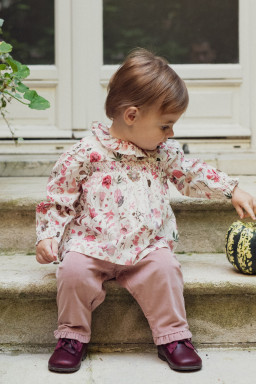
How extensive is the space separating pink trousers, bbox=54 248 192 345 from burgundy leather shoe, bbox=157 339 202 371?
0.07 ft

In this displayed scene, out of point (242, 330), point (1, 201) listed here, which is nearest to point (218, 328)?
point (242, 330)

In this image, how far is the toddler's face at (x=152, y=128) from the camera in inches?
79.1

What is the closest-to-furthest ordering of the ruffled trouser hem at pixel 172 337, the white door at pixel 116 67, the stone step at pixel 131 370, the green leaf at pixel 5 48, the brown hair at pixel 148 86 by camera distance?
the stone step at pixel 131 370 → the ruffled trouser hem at pixel 172 337 → the brown hair at pixel 148 86 → the green leaf at pixel 5 48 → the white door at pixel 116 67

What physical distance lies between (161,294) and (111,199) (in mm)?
364

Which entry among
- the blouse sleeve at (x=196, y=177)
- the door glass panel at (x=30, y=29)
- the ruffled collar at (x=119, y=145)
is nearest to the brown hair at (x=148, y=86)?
the ruffled collar at (x=119, y=145)

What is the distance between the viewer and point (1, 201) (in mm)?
2434

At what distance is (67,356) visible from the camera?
1.84 metres

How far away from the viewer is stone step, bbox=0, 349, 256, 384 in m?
1.77

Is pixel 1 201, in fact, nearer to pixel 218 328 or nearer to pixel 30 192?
pixel 30 192

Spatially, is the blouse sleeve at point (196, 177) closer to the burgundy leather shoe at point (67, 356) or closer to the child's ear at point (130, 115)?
the child's ear at point (130, 115)

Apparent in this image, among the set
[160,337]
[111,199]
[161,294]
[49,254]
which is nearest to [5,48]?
[111,199]

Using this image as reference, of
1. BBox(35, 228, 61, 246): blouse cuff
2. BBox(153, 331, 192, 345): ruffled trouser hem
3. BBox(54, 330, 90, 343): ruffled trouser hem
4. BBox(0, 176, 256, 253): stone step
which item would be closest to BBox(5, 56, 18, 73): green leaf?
BBox(0, 176, 256, 253): stone step

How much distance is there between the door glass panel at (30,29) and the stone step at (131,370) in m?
1.98

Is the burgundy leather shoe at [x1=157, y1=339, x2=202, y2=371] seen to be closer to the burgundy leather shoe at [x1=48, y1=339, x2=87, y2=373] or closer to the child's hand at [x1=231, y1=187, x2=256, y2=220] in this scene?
the burgundy leather shoe at [x1=48, y1=339, x2=87, y2=373]
